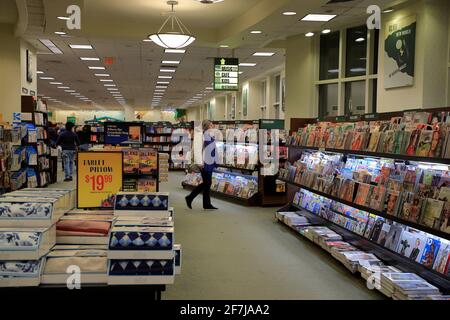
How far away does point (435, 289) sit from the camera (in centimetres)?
401

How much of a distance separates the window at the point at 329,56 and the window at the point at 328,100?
0.85ft

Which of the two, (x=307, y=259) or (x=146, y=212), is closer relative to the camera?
(x=146, y=212)

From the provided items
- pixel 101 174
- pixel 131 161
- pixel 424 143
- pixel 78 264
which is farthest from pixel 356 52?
pixel 78 264

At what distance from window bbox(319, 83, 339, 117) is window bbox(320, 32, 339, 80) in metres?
0.26

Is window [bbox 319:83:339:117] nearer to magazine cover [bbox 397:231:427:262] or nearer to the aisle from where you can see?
the aisle

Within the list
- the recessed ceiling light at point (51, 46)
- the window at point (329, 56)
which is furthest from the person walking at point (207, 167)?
the recessed ceiling light at point (51, 46)

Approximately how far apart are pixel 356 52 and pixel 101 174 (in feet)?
25.7

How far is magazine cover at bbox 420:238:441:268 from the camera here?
4.11m

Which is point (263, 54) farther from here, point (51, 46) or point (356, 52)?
point (51, 46)

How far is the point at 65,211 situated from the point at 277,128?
783 cm

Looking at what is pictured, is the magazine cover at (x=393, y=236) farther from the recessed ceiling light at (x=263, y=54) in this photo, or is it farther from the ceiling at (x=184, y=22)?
the recessed ceiling light at (x=263, y=54)

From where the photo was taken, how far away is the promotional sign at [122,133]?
6273mm

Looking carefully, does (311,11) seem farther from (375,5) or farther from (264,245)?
(264,245)
